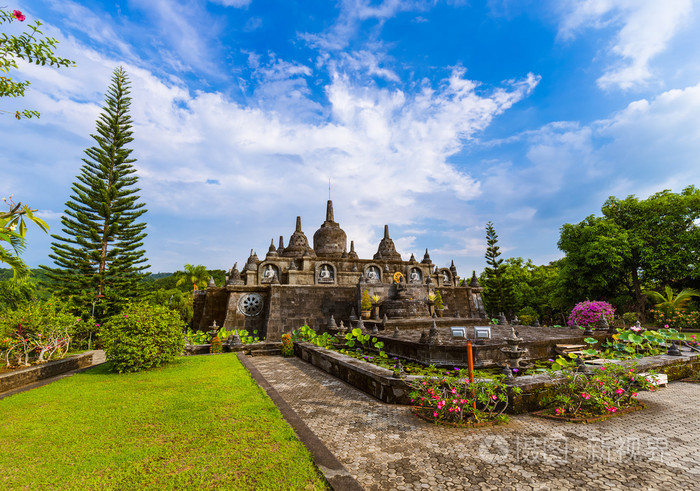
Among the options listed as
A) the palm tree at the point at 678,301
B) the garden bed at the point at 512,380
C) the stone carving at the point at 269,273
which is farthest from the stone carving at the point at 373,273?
the palm tree at the point at 678,301


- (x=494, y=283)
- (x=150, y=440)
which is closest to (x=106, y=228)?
(x=150, y=440)

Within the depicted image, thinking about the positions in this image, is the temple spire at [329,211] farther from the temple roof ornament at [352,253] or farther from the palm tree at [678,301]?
the palm tree at [678,301]

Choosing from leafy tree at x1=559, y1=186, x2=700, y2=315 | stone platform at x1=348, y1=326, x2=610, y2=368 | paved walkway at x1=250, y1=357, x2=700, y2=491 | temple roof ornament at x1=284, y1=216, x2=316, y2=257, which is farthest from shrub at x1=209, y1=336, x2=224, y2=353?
leafy tree at x1=559, y1=186, x2=700, y2=315

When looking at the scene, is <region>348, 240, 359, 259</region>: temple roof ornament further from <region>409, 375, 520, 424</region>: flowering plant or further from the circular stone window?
<region>409, 375, 520, 424</region>: flowering plant

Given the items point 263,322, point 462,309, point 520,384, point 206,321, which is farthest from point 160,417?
point 462,309

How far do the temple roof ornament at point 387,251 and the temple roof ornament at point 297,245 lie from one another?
6.36 metres

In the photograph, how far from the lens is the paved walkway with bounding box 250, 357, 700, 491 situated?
2.73m

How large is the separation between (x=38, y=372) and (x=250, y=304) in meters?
10.2

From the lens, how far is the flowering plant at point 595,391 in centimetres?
427

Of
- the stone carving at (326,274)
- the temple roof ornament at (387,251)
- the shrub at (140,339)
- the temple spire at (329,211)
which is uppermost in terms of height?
the temple spire at (329,211)

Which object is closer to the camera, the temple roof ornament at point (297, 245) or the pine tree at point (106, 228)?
the pine tree at point (106, 228)

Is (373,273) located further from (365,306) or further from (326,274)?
(365,306)

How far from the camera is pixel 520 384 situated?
4562mm

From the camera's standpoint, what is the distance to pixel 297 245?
26.0 metres
